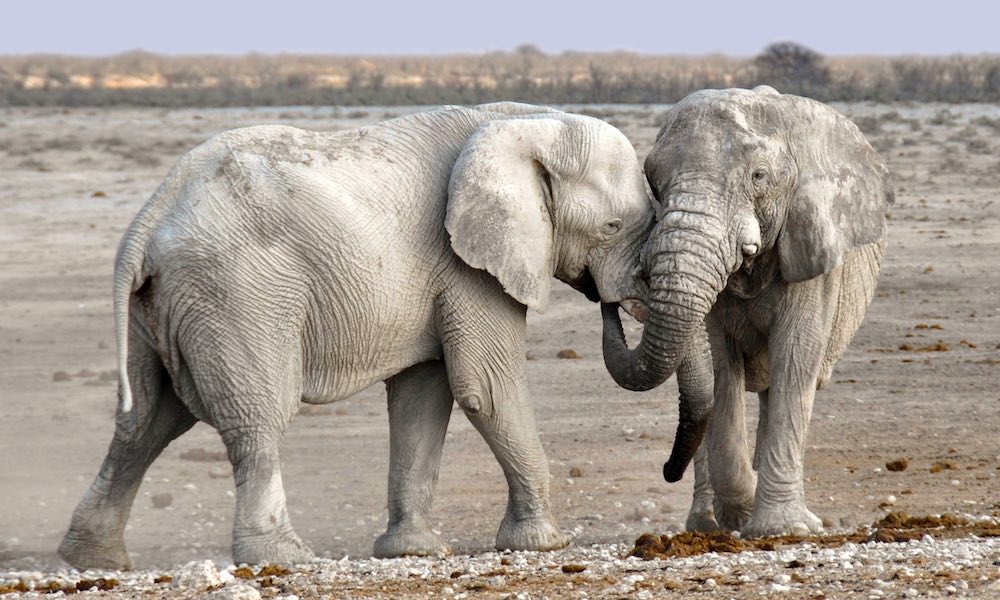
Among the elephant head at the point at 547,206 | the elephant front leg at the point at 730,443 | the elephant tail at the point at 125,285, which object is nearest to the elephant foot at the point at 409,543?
the elephant head at the point at 547,206

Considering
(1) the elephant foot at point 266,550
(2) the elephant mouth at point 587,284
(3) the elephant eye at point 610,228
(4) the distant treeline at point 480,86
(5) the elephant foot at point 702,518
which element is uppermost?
(3) the elephant eye at point 610,228

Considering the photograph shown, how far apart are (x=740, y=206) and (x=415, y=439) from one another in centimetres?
179

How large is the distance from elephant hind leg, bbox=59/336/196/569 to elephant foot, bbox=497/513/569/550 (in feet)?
4.73

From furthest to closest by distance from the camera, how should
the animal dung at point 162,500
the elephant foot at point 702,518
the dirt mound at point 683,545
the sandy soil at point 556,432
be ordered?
→ the animal dung at point 162,500
the sandy soil at point 556,432
the elephant foot at point 702,518
the dirt mound at point 683,545

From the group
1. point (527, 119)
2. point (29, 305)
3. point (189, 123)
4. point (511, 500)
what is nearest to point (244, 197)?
point (527, 119)

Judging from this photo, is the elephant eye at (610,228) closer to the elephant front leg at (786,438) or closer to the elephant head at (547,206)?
the elephant head at (547,206)

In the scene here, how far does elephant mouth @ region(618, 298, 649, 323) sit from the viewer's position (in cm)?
751

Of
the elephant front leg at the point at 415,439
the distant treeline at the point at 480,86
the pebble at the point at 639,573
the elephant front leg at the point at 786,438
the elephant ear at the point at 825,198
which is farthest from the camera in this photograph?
the distant treeline at the point at 480,86

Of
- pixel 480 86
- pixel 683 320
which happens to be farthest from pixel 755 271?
pixel 480 86

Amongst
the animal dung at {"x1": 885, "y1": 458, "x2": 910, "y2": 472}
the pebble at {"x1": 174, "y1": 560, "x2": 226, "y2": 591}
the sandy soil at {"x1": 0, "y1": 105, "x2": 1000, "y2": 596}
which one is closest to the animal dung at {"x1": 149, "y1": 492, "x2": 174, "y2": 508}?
the sandy soil at {"x1": 0, "y1": 105, "x2": 1000, "y2": 596}

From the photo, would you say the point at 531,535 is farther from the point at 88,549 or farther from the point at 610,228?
the point at 88,549

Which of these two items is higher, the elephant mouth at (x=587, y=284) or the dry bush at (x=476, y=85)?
the elephant mouth at (x=587, y=284)

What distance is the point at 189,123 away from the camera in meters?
33.6

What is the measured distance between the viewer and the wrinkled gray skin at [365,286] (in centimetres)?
690
